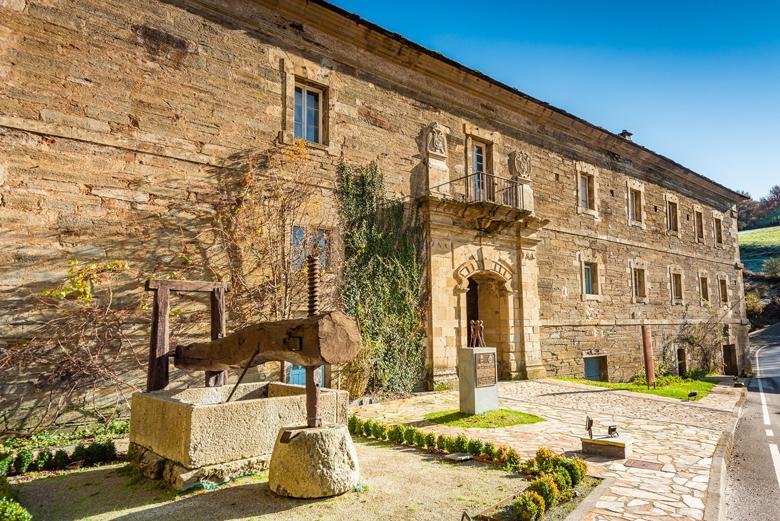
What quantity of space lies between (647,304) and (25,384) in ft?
59.4

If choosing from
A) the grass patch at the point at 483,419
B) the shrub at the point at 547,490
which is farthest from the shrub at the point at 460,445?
the shrub at the point at 547,490

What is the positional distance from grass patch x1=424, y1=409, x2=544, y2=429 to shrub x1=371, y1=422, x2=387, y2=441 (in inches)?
46.8

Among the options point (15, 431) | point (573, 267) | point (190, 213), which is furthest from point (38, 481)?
point (573, 267)

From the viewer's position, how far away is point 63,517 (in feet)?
13.0

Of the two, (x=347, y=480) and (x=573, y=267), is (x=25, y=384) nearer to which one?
(x=347, y=480)

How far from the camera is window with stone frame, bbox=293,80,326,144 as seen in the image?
9.84m

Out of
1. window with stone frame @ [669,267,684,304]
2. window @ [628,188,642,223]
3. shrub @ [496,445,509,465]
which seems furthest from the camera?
window with stone frame @ [669,267,684,304]

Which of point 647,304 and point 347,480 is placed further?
point 647,304

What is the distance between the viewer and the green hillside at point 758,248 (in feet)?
148

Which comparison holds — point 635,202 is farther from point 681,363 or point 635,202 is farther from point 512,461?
point 512,461

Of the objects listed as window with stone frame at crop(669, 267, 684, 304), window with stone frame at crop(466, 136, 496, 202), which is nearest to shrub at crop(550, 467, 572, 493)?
window with stone frame at crop(466, 136, 496, 202)

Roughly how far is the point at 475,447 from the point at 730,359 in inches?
882

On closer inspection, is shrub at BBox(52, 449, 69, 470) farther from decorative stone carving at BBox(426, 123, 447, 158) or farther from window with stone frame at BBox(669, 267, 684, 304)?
window with stone frame at BBox(669, 267, 684, 304)

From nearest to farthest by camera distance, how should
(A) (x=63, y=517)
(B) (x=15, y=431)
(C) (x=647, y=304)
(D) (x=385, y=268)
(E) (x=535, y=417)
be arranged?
(A) (x=63, y=517) → (B) (x=15, y=431) → (E) (x=535, y=417) → (D) (x=385, y=268) → (C) (x=647, y=304)
